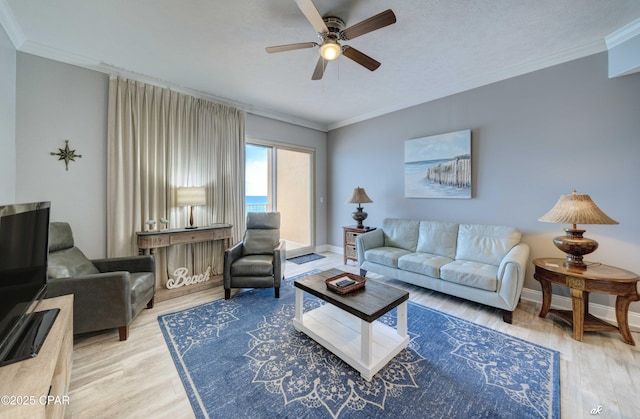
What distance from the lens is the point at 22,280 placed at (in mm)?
1288

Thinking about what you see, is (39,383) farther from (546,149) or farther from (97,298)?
(546,149)

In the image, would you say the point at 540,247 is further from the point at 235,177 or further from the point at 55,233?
the point at 55,233

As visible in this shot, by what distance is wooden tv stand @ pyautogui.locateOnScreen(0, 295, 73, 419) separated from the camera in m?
0.86

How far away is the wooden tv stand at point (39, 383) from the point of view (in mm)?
856

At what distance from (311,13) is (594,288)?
10.7 ft

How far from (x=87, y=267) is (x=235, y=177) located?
7.12 feet

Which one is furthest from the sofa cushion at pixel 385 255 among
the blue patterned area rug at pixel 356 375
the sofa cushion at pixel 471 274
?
the blue patterned area rug at pixel 356 375

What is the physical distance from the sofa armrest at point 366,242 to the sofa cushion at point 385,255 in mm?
86

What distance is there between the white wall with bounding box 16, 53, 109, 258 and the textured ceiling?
22 centimetres

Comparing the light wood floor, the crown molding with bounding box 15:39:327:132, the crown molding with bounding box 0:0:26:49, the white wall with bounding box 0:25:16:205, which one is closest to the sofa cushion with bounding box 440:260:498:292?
the light wood floor

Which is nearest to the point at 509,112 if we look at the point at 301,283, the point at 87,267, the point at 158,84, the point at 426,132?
the point at 426,132

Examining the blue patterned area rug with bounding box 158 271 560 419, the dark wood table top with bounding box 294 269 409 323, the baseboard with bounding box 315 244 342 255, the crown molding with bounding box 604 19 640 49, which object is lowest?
the blue patterned area rug with bounding box 158 271 560 419

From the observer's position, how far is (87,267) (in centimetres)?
246

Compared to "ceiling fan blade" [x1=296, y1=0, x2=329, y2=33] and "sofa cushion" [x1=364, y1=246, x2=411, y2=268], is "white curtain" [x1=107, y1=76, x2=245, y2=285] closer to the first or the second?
"sofa cushion" [x1=364, y1=246, x2=411, y2=268]
